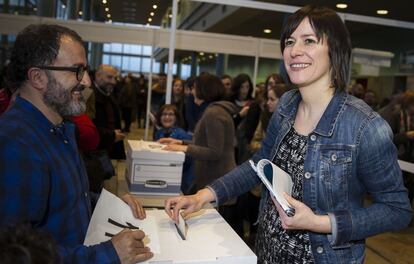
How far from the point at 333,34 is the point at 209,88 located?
2254 mm

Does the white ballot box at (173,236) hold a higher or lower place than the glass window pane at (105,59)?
lower

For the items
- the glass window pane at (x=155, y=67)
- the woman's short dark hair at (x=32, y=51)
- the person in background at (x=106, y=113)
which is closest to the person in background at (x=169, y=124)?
the person in background at (x=106, y=113)

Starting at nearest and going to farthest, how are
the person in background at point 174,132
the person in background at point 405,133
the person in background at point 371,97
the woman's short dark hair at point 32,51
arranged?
the woman's short dark hair at point 32,51 < the person in background at point 174,132 < the person in background at point 405,133 < the person in background at point 371,97

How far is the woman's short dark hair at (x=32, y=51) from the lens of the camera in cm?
125

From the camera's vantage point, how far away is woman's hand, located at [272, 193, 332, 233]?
1078 millimetres

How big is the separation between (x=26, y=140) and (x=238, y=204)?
111 inches

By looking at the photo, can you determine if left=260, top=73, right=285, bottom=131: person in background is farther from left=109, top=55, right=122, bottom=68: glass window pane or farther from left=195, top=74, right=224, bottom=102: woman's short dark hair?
left=109, top=55, right=122, bottom=68: glass window pane

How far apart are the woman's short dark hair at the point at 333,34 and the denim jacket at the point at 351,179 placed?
0.06 meters

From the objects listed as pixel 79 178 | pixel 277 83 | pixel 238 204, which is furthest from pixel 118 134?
pixel 79 178

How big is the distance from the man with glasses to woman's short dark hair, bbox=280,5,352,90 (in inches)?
28.4

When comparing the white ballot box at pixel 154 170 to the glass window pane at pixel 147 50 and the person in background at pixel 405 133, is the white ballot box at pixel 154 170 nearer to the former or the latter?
the glass window pane at pixel 147 50

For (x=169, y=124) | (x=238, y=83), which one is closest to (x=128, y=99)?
(x=238, y=83)

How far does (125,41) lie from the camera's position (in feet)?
14.9

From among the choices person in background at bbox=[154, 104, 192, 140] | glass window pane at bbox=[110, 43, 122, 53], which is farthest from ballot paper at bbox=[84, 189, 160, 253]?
glass window pane at bbox=[110, 43, 122, 53]
